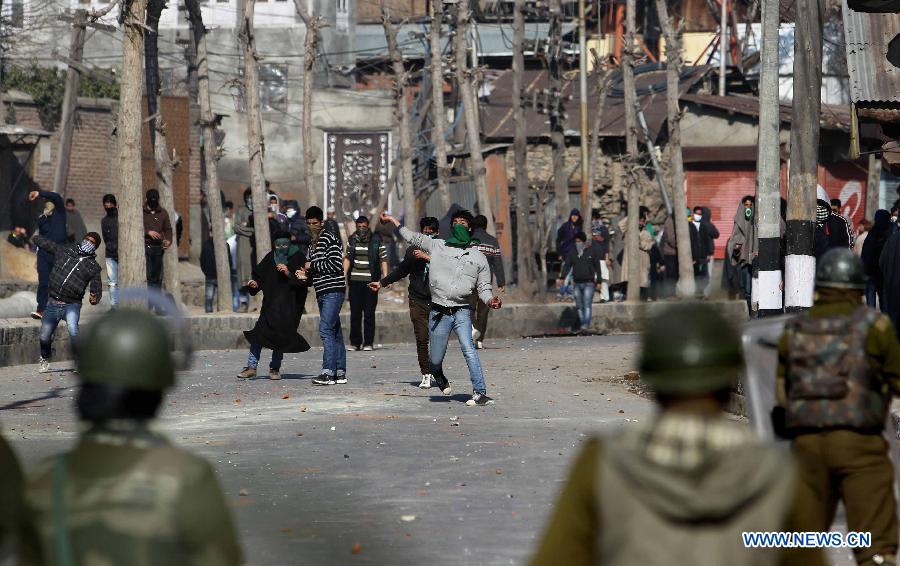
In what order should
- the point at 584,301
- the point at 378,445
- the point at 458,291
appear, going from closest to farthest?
the point at 378,445 < the point at 458,291 < the point at 584,301

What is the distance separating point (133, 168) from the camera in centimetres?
2317

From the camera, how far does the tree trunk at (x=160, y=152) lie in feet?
89.9

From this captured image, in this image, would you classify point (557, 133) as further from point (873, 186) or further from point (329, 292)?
point (329, 292)

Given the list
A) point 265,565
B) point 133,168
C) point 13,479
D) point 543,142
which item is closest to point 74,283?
point 133,168

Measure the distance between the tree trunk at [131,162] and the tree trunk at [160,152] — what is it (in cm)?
300

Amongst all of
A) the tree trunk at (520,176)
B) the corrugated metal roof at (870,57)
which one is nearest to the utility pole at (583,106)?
the tree trunk at (520,176)

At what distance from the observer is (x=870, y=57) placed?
62.7 feet

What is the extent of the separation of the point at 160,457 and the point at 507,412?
36.4 ft

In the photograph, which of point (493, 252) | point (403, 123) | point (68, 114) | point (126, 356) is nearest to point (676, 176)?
point (403, 123)

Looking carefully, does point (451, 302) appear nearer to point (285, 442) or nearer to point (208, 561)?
point (285, 442)

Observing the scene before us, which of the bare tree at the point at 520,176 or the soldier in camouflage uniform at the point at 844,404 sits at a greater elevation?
the bare tree at the point at 520,176

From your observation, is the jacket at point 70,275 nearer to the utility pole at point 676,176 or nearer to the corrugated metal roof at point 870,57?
the corrugated metal roof at point 870,57

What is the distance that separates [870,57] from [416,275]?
239 inches

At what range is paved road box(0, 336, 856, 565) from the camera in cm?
841
